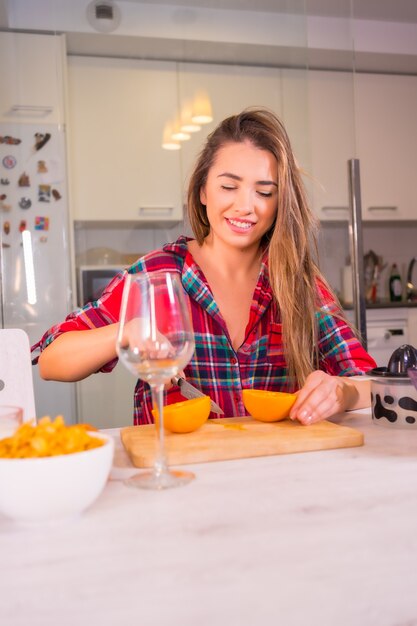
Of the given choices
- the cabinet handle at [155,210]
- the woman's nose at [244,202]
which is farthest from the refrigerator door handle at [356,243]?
the woman's nose at [244,202]

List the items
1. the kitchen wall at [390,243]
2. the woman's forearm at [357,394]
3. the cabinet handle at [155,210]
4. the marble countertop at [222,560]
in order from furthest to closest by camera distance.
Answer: the kitchen wall at [390,243] < the cabinet handle at [155,210] < the woman's forearm at [357,394] < the marble countertop at [222,560]

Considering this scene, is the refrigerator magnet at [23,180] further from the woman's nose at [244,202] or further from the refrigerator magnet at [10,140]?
the woman's nose at [244,202]

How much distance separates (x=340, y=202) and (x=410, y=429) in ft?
7.81

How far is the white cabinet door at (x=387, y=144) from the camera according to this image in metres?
4.20

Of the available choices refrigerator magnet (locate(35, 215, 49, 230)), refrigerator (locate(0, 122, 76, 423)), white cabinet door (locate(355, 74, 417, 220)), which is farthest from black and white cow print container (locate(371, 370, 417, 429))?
white cabinet door (locate(355, 74, 417, 220))

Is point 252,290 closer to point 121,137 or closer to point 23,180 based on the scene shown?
point 23,180

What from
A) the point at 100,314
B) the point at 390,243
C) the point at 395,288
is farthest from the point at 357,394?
the point at 390,243

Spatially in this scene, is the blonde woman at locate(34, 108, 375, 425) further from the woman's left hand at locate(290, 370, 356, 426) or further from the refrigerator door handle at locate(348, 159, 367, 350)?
the refrigerator door handle at locate(348, 159, 367, 350)

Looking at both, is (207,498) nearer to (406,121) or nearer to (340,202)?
(340,202)

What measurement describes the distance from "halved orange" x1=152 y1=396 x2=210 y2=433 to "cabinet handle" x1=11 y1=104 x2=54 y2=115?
2.25 meters

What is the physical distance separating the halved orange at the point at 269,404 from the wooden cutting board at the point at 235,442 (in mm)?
49

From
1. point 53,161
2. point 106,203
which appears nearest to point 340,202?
point 106,203

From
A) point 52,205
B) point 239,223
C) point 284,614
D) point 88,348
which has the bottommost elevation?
point 284,614

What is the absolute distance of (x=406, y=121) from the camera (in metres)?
4.29
